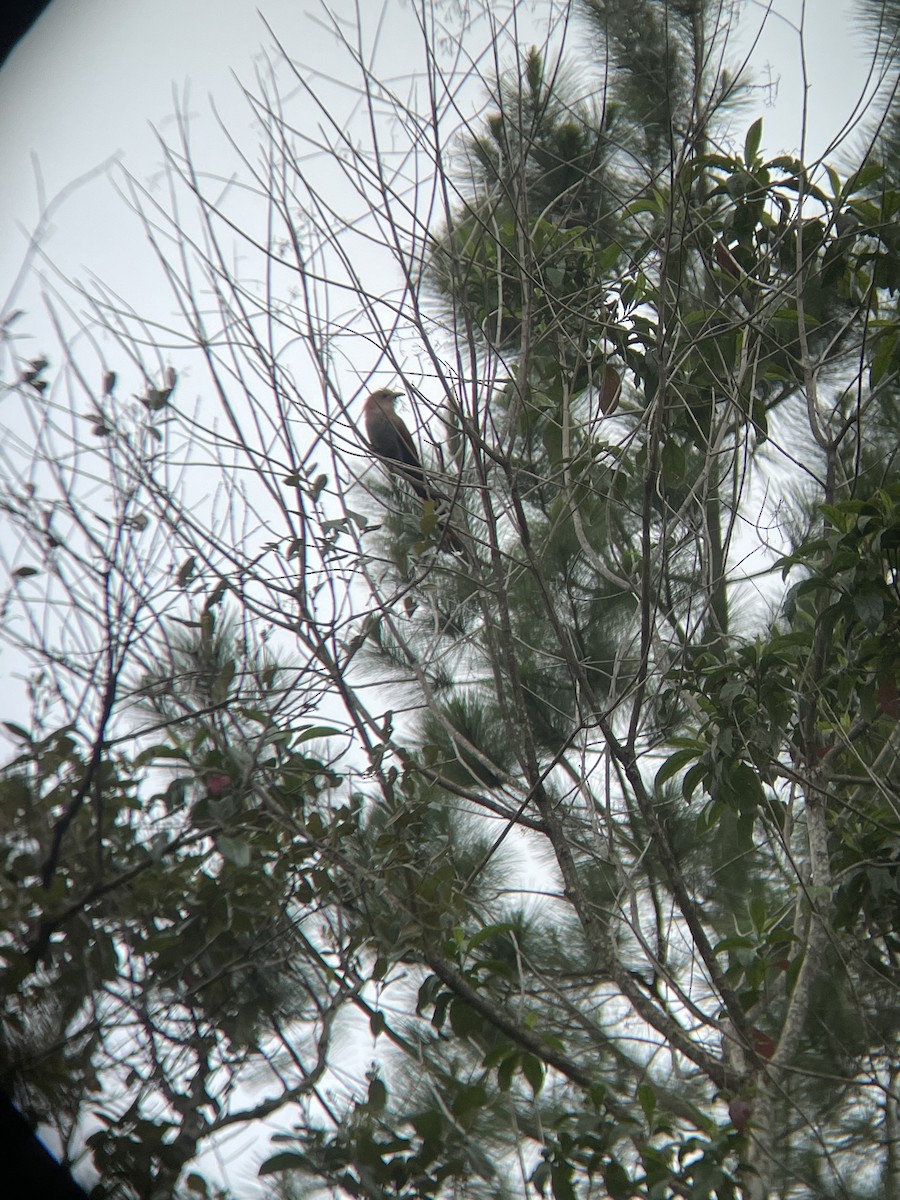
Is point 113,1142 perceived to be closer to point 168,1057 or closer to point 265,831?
point 168,1057

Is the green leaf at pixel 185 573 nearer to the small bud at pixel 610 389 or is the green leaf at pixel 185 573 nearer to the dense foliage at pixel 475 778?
the dense foliage at pixel 475 778

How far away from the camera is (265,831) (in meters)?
1.68

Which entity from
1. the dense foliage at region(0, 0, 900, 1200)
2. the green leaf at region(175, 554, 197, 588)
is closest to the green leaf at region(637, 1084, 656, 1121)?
the dense foliage at region(0, 0, 900, 1200)

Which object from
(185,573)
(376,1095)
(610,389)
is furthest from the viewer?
(610,389)

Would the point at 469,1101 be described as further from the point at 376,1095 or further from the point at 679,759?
the point at 679,759

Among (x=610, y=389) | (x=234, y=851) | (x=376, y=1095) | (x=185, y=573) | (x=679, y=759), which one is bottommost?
(x=376, y=1095)

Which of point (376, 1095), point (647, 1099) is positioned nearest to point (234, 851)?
point (376, 1095)

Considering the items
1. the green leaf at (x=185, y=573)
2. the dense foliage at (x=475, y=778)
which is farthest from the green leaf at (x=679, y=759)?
the green leaf at (x=185, y=573)

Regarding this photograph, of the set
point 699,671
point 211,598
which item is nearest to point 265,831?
point 211,598

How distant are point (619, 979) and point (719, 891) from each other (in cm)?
92

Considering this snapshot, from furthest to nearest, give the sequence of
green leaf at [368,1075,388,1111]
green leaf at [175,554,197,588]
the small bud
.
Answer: the small bud
green leaf at [175,554,197,588]
green leaf at [368,1075,388,1111]

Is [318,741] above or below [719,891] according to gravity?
below

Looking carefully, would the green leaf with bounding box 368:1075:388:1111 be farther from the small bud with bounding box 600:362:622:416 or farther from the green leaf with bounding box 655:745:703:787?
the small bud with bounding box 600:362:622:416

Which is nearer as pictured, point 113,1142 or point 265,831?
point 113,1142
